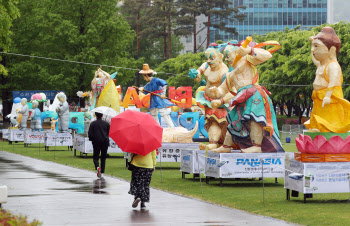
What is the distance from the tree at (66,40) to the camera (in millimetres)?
54031

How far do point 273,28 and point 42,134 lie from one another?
89.0m

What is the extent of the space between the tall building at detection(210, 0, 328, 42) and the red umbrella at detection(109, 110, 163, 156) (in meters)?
108

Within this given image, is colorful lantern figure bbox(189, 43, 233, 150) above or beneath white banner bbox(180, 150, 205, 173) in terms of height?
above

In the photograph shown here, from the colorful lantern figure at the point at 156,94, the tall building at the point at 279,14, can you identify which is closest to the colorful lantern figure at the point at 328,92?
the colorful lantern figure at the point at 156,94

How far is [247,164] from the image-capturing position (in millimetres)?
17469

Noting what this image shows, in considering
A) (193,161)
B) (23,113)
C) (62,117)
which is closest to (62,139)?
(62,117)

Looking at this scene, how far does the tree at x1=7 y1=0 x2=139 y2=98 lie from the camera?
5403 centimetres

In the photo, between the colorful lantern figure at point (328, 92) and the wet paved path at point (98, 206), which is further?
the colorful lantern figure at point (328, 92)

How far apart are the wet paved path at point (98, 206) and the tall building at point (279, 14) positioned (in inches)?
4091

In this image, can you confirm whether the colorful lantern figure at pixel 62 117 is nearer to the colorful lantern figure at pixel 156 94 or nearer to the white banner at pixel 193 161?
the colorful lantern figure at pixel 156 94

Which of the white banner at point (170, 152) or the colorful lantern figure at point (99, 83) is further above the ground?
the colorful lantern figure at point (99, 83)

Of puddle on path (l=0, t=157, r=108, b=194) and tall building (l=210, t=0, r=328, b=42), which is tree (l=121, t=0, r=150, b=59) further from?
puddle on path (l=0, t=157, r=108, b=194)

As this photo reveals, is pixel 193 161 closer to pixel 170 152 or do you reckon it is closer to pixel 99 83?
pixel 170 152

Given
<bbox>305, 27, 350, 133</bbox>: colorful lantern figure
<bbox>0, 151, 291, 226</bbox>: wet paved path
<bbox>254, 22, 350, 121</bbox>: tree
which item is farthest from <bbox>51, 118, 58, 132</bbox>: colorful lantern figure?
<bbox>305, 27, 350, 133</bbox>: colorful lantern figure
